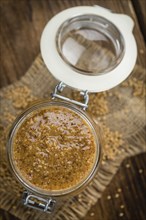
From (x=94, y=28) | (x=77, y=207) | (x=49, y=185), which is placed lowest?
(x=77, y=207)

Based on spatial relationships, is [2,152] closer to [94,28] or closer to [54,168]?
[54,168]

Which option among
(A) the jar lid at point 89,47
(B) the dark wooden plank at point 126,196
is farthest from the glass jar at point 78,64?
(B) the dark wooden plank at point 126,196

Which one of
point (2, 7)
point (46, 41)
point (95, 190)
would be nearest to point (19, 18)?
point (2, 7)

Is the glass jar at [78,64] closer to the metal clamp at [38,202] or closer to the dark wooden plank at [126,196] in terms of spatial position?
the metal clamp at [38,202]

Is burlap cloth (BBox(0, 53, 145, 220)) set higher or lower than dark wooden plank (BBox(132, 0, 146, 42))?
lower

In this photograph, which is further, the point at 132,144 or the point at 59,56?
the point at 132,144

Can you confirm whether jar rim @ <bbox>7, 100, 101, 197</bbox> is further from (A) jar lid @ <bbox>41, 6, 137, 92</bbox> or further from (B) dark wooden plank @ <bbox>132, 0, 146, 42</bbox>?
(B) dark wooden plank @ <bbox>132, 0, 146, 42</bbox>

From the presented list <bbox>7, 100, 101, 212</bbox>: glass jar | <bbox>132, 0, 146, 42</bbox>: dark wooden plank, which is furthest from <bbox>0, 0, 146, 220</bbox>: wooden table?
<bbox>7, 100, 101, 212</bbox>: glass jar
